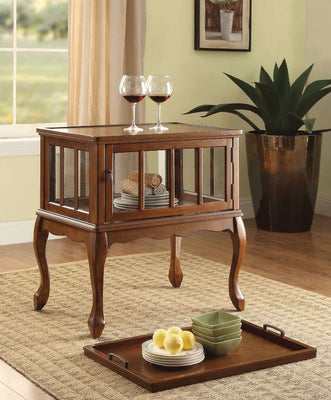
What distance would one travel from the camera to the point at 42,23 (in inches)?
218

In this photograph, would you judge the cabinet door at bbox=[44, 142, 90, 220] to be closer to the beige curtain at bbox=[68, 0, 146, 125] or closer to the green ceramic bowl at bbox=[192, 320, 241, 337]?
the green ceramic bowl at bbox=[192, 320, 241, 337]

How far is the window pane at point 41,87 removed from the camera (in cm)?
552

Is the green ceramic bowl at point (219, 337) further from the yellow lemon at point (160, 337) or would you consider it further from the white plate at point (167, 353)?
the yellow lemon at point (160, 337)

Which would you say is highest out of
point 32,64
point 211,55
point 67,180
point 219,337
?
point 211,55

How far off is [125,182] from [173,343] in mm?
776

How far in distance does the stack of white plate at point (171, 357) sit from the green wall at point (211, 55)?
3.12 m

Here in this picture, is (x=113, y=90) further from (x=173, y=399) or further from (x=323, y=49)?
(x=173, y=399)

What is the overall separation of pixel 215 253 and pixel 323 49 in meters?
2.25

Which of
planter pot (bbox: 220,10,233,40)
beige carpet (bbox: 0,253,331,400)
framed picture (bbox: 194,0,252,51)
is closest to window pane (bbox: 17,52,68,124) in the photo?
framed picture (bbox: 194,0,252,51)

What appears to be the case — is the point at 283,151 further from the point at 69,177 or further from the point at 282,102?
the point at 69,177

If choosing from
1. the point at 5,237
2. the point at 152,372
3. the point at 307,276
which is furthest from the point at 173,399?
the point at 5,237

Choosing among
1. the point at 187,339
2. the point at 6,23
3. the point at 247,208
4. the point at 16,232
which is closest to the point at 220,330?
the point at 187,339

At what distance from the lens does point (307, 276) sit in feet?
14.7

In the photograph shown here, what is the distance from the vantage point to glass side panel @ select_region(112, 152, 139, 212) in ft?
10.8
